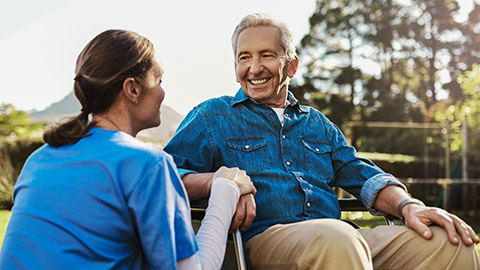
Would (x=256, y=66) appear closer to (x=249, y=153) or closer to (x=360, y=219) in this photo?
(x=249, y=153)

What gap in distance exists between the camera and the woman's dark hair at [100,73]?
4.56 ft

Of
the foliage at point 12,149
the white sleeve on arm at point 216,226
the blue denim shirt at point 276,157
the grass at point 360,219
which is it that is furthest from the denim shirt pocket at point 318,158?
the foliage at point 12,149

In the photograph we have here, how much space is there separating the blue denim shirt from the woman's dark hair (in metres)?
0.54

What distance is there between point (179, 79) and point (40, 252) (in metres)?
7.12

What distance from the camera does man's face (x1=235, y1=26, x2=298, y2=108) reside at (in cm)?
227

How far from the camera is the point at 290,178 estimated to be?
82.7 inches

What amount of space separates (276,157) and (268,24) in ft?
1.86

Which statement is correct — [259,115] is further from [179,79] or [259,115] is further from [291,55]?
[179,79]

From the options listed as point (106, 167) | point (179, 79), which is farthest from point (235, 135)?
point (179, 79)

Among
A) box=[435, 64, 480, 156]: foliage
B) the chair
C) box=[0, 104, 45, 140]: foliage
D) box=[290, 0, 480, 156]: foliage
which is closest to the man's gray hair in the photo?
the chair

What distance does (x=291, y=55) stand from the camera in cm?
239

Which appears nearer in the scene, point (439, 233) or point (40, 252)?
point (40, 252)

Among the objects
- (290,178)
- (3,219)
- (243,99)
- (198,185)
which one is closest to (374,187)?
(290,178)

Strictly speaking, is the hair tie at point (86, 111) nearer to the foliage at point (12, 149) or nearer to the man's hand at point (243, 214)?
the man's hand at point (243, 214)
